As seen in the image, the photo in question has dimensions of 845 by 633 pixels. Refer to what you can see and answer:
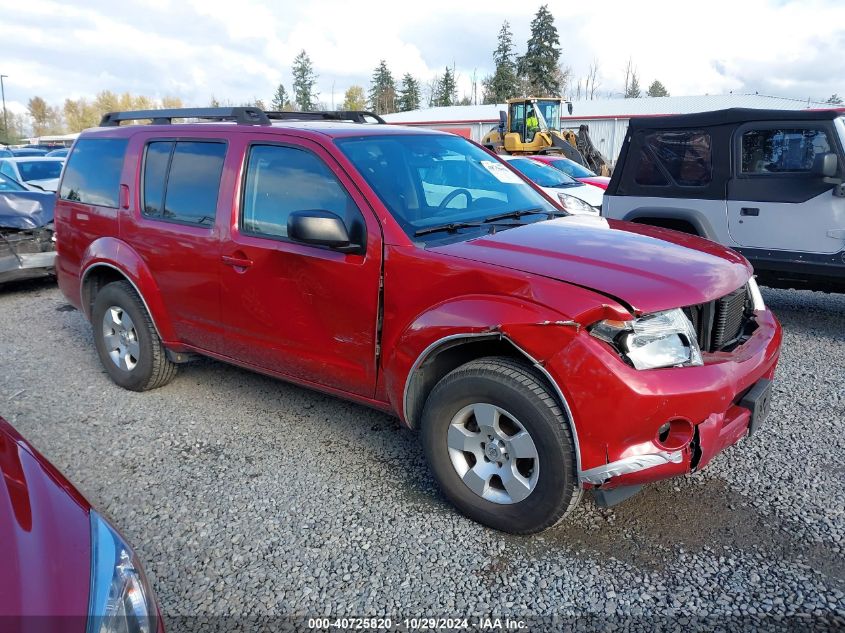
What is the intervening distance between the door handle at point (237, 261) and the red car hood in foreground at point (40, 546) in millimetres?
1994

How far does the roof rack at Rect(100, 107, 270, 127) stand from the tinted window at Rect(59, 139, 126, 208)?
258mm

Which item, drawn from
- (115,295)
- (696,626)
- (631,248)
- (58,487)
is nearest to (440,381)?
(631,248)

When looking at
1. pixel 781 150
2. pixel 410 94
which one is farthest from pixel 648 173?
pixel 410 94

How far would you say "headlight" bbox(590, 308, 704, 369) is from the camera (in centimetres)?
270

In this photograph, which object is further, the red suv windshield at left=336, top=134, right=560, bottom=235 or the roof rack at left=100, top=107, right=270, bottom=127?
the roof rack at left=100, top=107, right=270, bottom=127

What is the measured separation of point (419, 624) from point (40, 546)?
1475 mm

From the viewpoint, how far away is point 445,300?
306 centimetres

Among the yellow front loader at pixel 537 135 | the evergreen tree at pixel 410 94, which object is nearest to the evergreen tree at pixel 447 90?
the evergreen tree at pixel 410 94

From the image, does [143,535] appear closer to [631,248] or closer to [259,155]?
[259,155]

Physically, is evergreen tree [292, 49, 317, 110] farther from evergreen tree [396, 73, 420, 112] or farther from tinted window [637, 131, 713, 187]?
tinted window [637, 131, 713, 187]

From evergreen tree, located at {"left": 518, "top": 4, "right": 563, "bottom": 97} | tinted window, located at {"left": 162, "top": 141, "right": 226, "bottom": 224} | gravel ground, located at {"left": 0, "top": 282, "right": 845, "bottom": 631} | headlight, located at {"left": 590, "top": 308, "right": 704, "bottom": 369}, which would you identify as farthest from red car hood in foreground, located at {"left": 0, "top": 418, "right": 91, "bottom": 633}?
evergreen tree, located at {"left": 518, "top": 4, "right": 563, "bottom": 97}

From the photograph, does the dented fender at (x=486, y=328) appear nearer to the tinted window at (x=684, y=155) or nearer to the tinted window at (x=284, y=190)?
the tinted window at (x=284, y=190)

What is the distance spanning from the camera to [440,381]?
10.3 ft

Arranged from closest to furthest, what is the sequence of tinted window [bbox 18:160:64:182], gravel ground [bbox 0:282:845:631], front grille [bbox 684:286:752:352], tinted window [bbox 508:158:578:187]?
1. gravel ground [bbox 0:282:845:631]
2. front grille [bbox 684:286:752:352]
3. tinted window [bbox 508:158:578:187]
4. tinted window [bbox 18:160:64:182]
